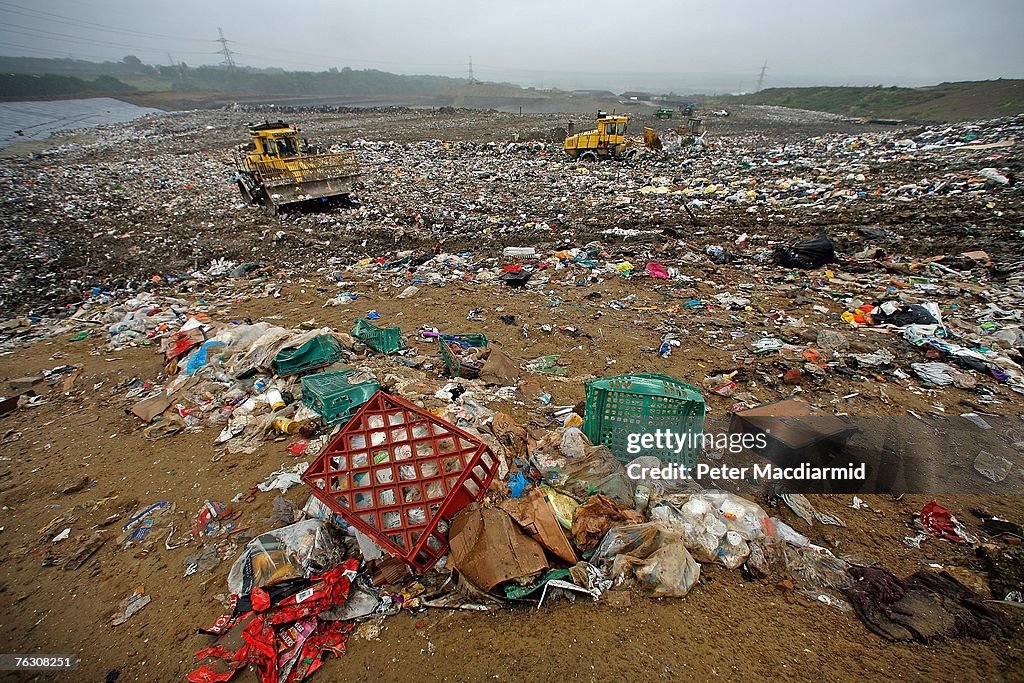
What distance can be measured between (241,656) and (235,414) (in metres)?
2.13

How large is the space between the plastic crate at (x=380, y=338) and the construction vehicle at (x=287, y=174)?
20.7 ft

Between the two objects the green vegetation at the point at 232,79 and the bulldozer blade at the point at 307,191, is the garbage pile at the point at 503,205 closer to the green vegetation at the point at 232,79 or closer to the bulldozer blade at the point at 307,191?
the bulldozer blade at the point at 307,191

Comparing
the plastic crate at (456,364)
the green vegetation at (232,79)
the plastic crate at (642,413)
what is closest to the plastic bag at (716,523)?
the plastic crate at (642,413)

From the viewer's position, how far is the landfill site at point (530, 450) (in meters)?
1.87

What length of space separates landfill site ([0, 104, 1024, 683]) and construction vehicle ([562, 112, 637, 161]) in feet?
24.7

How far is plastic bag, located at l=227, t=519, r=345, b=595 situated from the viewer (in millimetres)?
1979

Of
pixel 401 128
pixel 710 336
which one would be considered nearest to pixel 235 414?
pixel 710 336

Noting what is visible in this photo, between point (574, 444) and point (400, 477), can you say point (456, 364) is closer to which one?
point (574, 444)

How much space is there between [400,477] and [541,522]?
2.55ft

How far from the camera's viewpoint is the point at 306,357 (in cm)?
389

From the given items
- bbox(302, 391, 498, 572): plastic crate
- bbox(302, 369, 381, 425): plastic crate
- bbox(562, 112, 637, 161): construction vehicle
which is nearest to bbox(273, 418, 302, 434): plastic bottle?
bbox(302, 369, 381, 425): plastic crate

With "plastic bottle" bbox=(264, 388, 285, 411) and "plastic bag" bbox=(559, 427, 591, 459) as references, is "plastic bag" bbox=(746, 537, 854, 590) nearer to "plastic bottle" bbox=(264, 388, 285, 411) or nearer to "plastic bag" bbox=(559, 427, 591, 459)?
"plastic bag" bbox=(559, 427, 591, 459)

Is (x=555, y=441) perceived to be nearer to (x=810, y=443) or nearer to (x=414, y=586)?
(x=414, y=586)

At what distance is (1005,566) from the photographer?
6.72 feet
